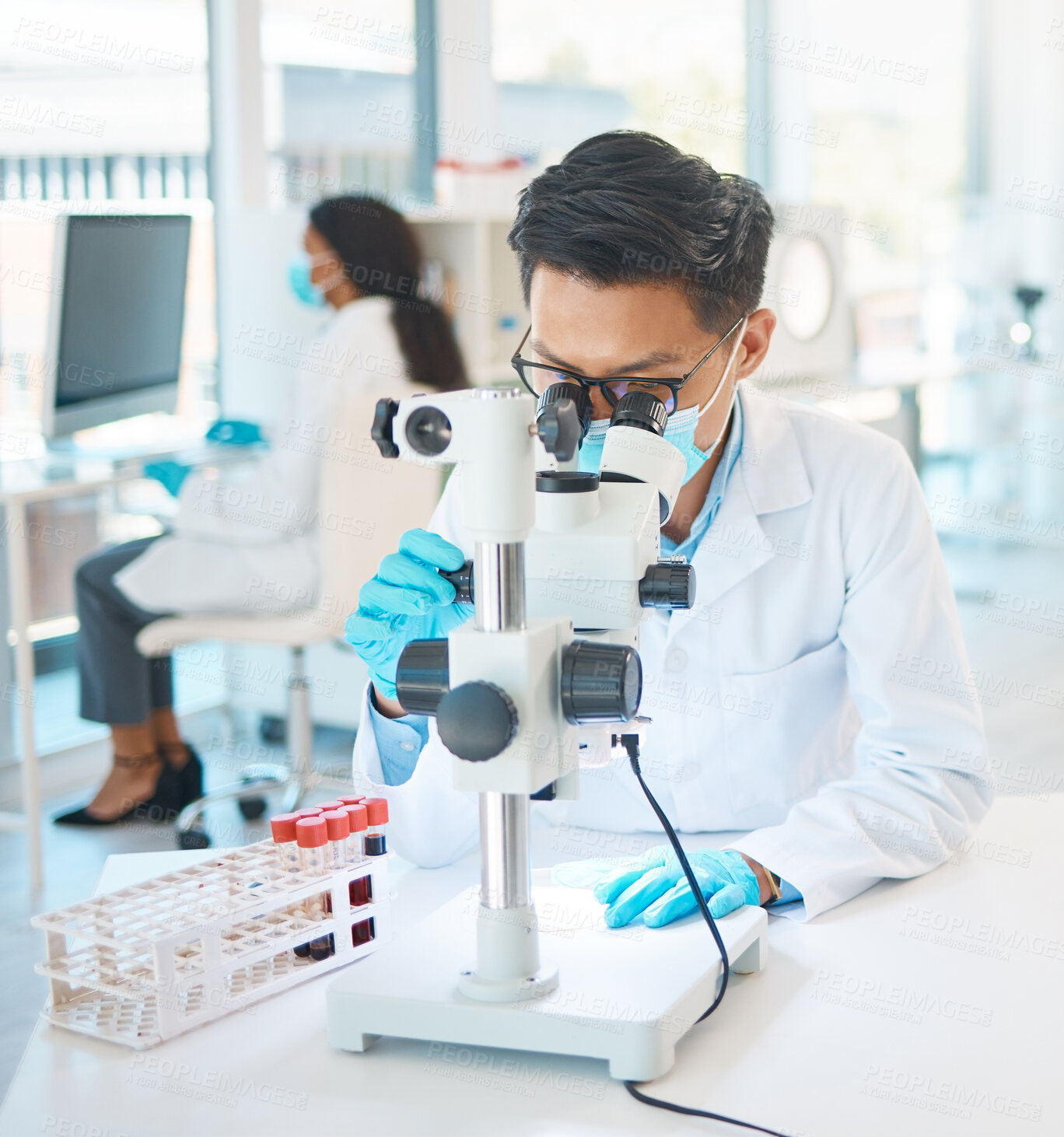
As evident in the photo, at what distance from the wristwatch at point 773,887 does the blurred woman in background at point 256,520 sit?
6.36 feet

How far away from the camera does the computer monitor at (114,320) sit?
9.87 feet

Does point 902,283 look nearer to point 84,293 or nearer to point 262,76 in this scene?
point 262,76

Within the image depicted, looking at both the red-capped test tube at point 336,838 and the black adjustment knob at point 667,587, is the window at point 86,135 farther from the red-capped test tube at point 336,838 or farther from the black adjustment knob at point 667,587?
the black adjustment knob at point 667,587

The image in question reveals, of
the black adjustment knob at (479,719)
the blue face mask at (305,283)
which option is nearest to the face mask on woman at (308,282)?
the blue face mask at (305,283)

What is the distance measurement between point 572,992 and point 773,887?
30 centimetres

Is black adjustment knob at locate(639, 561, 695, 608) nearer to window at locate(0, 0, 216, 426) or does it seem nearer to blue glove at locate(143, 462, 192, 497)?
blue glove at locate(143, 462, 192, 497)

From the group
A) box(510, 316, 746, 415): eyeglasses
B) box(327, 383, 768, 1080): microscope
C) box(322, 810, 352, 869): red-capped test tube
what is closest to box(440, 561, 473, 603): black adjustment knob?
box(327, 383, 768, 1080): microscope

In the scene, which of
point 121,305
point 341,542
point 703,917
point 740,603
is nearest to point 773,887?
point 703,917

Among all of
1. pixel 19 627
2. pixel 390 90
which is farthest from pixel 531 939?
pixel 390 90

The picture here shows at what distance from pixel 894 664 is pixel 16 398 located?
288cm

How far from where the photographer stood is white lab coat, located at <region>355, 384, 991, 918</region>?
4.11 ft

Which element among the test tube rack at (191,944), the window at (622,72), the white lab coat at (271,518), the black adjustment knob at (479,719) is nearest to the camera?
the black adjustment knob at (479,719)

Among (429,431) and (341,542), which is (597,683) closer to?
(429,431)

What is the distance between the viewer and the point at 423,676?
84cm
